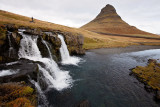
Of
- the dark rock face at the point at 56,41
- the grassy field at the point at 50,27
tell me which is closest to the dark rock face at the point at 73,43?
the dark rock face at the point at 56,41

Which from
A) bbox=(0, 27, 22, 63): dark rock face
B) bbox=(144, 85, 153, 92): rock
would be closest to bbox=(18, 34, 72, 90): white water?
bbox=(0, 27, 22, 63): dark rock face

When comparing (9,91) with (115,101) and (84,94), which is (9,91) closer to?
(84,94)

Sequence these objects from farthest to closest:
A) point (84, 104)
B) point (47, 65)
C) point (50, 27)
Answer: point (50, 27) → point (47, 65) → point (84, 104)

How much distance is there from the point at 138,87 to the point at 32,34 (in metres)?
23.2

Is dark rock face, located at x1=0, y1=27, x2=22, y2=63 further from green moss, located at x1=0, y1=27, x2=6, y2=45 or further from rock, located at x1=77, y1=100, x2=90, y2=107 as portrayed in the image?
rock, located at x1=77, y1=100, x2=90, y2=107

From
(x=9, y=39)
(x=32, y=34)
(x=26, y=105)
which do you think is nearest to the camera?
(x=26, y=105)

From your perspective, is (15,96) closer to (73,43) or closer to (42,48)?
(42,48)

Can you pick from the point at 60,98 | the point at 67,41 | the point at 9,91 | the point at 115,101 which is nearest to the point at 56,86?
the point at 60,98

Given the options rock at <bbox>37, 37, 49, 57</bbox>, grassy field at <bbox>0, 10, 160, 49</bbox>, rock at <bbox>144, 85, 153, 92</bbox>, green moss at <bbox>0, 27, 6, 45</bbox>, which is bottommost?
rock at <bbox>144, 85, 153, 92</bbox>

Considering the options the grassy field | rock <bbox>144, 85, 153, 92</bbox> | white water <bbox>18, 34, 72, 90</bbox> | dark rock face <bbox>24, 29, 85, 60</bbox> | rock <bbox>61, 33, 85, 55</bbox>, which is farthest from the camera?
the grassy field

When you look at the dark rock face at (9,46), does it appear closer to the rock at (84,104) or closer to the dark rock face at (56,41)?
the dark rock face at (56,41)

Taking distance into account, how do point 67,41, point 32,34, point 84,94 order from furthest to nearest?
point 67,41
point 32,34
point 84,94

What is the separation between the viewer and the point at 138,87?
508 inches

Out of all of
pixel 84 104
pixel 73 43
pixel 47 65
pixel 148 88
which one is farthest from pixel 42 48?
pixel 148 88
